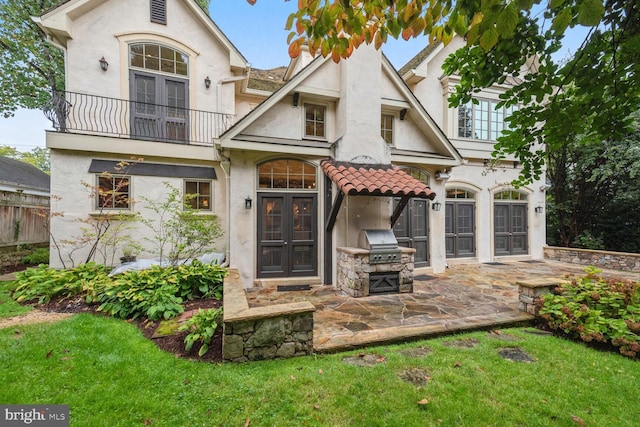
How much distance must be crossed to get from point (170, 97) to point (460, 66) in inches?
341

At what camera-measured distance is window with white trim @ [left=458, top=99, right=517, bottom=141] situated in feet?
34.6

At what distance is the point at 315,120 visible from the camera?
742cm

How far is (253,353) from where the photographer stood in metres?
3.34

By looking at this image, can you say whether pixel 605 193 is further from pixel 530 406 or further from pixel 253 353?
pixel 253 353

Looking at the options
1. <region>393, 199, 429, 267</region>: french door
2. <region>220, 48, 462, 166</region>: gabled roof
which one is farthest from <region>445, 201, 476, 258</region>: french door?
<region>220, 48, 462, 166</region>: gabled roof

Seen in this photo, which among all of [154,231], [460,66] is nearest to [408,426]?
[460,66]

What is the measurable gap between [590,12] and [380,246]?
5.20 m

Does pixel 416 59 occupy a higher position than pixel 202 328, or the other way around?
pixel 416 59

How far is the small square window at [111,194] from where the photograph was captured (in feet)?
24.5

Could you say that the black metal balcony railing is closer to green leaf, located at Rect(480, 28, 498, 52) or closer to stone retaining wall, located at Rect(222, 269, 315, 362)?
stone retaining wall, located at Rect(222, 269, 315, 362)

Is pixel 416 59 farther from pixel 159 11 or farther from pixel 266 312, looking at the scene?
pixel 266 312

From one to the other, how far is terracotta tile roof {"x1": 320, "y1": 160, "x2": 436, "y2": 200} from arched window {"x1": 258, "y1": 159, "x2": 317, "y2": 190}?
1.71ft

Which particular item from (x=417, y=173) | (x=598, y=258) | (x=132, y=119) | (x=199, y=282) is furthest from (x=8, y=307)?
(x=598, y=258)

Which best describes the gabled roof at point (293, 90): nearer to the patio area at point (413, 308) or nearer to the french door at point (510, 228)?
the patio area at point (413, 308)
